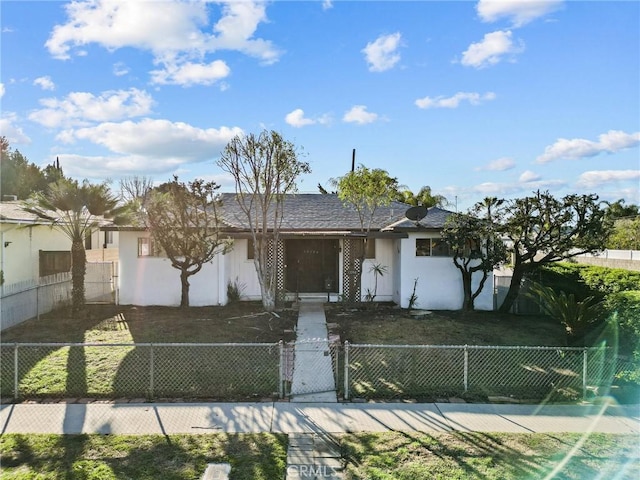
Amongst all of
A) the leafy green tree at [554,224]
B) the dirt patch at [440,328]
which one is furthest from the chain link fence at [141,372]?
the leafy green tree at [554,224]

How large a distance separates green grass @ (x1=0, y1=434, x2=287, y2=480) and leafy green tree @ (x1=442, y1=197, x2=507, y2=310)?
30.0 ft

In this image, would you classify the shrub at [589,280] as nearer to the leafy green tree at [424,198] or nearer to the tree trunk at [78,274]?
the tree trunk at [78,274]

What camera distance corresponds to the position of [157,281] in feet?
46.6

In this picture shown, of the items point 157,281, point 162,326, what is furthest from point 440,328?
point 157,281

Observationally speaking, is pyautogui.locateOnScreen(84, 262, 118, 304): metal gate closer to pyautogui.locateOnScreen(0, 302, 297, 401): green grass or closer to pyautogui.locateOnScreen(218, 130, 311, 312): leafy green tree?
pyautogui.locateOnScreen(0, 302, 297, 401): green grass

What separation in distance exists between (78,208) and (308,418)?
30.4 feet

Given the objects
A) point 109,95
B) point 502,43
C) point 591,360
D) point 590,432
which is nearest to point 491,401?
point 590,432

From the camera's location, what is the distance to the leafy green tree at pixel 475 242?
12617 millimetres

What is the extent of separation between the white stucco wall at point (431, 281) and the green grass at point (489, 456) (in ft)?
27.8

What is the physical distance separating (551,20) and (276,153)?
7.79 meters

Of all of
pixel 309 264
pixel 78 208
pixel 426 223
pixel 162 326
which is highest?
pixel 78 208

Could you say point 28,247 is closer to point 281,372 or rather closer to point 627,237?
point 281,372

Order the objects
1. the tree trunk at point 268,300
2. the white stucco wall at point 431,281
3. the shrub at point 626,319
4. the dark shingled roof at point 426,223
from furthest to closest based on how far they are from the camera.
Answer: the white stucco wall at point 431,281
the dark shingled roof at point 426,223
the tree trunk at point 268,300
the shrub at point 626,319

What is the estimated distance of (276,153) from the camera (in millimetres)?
13039
